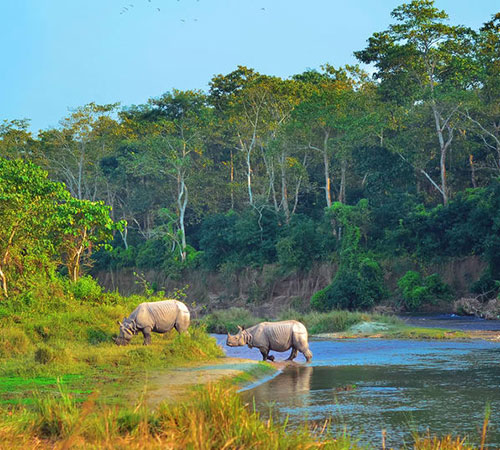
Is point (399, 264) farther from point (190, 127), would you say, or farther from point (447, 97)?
point (190, 127)

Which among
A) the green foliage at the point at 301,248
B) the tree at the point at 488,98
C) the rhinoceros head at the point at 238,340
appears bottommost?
the rhinoceros head at the point at 238,340

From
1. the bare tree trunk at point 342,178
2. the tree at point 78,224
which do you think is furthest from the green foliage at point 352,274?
the tree at point 78,224

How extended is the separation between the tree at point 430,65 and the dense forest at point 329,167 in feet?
0.31

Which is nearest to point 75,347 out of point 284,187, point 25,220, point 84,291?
point 84,291

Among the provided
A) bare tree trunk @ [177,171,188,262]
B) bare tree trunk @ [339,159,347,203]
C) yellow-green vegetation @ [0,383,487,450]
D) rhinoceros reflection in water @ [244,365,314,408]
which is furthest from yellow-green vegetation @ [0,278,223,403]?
bare tree trunk @ [177,171,188,262]

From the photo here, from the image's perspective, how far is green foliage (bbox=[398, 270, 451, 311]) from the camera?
3994 cm

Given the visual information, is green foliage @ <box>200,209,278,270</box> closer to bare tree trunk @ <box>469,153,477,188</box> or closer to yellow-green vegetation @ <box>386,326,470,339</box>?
bare tree trunk @ <box>469,153,477,188</box>

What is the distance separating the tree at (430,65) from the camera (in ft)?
142

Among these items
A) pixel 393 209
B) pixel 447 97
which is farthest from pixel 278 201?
pixel 447 97

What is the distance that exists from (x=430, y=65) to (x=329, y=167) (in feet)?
33.0

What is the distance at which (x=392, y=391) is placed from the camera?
47.0ft

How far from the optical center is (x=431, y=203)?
46.9 m

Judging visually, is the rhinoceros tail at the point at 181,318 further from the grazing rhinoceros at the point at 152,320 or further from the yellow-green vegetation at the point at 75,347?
the yellow-green vegetation at the point at 75,347

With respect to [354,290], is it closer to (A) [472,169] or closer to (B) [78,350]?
(A) [472,169]
